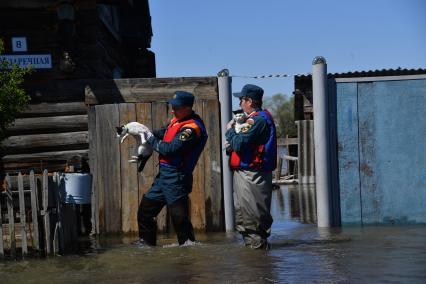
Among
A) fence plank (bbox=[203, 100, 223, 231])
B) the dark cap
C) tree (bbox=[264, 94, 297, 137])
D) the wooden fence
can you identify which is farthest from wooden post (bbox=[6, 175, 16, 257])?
tree (bbox=[264, 94, 297, 137])

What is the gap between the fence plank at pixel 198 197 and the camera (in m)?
9.54

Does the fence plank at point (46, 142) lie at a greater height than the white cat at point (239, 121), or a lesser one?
lesser

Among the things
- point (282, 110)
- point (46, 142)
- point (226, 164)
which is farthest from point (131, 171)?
point (282, 110)

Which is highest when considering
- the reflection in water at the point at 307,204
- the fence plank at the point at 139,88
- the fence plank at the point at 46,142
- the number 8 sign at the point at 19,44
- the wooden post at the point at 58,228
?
the number 8 sign at the point at 19,44

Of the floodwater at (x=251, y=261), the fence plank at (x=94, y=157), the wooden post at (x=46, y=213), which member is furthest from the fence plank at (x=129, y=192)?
the wooden post at (x=46, y=213)

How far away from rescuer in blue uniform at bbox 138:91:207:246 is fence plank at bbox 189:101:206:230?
5.35 ft

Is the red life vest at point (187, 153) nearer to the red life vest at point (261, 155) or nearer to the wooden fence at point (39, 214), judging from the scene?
the red life vest at point (261, 155)

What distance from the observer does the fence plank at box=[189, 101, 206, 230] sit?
31.3 ft

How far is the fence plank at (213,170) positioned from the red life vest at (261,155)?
201 centimetres

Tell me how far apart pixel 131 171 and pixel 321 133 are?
244 cm

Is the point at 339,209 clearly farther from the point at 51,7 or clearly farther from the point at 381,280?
the point at 51,7

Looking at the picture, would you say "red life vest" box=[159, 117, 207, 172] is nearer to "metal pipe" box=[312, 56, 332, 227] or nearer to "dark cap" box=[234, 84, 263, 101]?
"dark cap" box=[234, 84, 263, 101]

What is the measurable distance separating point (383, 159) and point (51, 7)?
5.57 meters

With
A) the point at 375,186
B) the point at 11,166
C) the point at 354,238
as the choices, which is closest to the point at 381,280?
the point at 354,238
